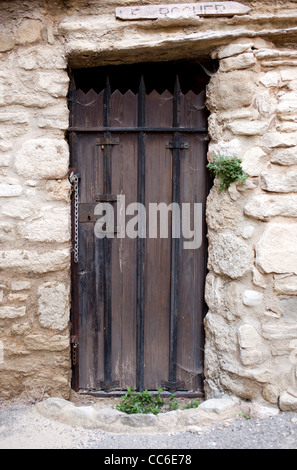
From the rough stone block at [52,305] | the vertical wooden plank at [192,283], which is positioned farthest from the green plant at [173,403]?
the rough stone block at [52,305]

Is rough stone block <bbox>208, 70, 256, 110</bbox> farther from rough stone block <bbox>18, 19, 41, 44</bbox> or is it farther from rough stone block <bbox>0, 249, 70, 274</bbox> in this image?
rough stone block <bbox>0, 249, 70, 274</bbox>

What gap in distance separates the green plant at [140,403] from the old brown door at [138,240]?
0.31 feet

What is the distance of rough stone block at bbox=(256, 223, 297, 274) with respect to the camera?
2266mm

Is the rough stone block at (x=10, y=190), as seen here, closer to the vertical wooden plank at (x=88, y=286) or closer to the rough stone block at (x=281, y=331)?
the vertical wooden plank at (x=88, y=286)

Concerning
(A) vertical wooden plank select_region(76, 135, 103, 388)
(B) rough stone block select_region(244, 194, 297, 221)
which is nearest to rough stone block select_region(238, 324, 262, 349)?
(B) rough stone block select_region(244, 194, 297, 221)

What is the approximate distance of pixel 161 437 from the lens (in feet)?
6.81

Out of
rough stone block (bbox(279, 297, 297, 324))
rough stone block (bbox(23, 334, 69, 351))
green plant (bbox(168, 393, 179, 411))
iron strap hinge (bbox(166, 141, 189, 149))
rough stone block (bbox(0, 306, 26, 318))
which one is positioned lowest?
green plant (bbox(168, 393, 179, 411))

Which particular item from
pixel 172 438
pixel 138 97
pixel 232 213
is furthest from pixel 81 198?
pixel 172 438

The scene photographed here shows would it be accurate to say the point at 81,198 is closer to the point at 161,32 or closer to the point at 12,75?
the point at 12,75

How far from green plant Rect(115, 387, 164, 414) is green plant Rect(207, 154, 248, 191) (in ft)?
4.77

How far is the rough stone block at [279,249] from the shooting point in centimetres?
227

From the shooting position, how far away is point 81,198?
2.60 m

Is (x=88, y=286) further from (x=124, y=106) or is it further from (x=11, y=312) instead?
(x=124, y=106)

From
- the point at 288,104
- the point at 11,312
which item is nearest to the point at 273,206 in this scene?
the point at 288,104
